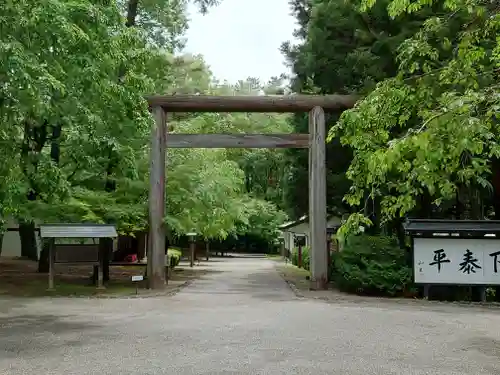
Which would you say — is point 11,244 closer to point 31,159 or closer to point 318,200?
point 31,159

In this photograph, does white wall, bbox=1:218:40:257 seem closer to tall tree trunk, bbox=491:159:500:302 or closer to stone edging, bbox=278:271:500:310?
stone edging, bbox=278:271:500:310

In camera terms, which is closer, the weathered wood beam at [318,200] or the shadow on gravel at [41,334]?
the shadow on gravel at [41,334]

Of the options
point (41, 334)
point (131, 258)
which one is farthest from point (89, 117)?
point (131, 258)

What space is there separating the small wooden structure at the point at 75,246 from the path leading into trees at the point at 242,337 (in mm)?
1898

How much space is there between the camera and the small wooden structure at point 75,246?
47.8 ft

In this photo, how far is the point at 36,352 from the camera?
7.46 meters

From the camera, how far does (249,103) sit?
16344 millimetres

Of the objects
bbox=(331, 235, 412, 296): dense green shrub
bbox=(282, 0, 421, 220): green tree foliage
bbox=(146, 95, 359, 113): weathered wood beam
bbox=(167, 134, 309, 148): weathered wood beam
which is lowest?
bbox=(331, 235, 412, 296): dense green shrub

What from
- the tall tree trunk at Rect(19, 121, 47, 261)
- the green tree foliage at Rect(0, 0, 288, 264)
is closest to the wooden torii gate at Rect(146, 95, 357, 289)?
the green tree foliage at Rect(0, 0, 288, 264)

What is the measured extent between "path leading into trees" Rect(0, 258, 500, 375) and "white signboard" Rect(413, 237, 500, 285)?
156 centimetres

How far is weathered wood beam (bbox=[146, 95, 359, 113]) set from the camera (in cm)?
1620

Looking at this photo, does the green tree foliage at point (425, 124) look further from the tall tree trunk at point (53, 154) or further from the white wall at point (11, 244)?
the white wall at point (11, 244)

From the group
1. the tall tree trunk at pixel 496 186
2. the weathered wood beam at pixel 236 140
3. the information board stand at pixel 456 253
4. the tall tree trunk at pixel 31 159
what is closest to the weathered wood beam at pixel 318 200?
the weathered wood beam at pixel 236 140

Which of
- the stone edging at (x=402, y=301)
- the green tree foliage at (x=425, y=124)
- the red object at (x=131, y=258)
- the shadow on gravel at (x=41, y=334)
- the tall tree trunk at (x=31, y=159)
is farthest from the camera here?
the red object at (x=131, y=258)
